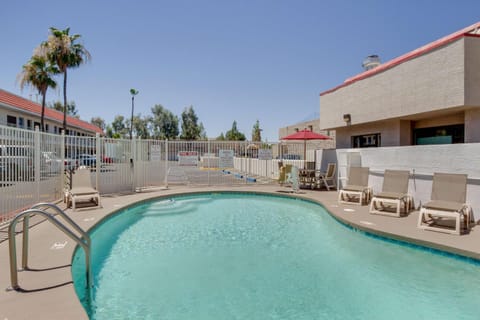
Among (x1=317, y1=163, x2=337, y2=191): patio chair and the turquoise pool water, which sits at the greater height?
(x1=317, y1=163, x2=337, y2=191): patio chair

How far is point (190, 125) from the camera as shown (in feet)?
167

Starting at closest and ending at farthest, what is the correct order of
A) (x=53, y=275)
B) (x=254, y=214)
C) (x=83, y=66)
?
(x=53, y=275) < (x=254, y=214) < (x=83, y=66)

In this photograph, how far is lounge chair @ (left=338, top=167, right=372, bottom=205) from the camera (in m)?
8.57

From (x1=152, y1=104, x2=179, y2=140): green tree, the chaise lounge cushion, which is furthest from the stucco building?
(x1=152, y1=104, x2=179, y2=140): green tree

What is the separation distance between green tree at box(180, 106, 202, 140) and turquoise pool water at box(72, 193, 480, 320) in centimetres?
4388

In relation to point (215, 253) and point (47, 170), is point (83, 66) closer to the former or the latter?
point (47, 170)

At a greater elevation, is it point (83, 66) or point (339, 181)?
point (83, 66)

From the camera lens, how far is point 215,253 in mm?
5250

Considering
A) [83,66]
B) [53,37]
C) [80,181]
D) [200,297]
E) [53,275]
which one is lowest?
[200,297]

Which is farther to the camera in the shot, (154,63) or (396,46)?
(154,63)

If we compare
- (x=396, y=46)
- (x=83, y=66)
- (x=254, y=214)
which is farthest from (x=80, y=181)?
(x=396, y=46)

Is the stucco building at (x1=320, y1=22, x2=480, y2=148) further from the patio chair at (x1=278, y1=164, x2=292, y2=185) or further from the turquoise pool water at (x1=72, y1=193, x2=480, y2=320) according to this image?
the turquoise pool water at (x1=72, y1=193, x2=480, y2=320)

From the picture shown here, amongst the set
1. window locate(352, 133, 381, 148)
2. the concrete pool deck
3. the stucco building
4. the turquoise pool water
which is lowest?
the turquoise pool water

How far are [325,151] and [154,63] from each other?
48.9 ft
